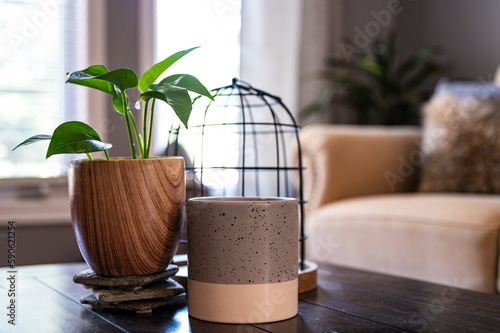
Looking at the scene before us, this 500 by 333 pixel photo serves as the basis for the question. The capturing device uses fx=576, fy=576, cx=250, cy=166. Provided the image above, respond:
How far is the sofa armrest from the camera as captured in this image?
1.86 m

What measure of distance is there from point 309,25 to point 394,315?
7.38 feet

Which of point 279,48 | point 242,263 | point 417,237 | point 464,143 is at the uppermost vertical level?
point 279,48

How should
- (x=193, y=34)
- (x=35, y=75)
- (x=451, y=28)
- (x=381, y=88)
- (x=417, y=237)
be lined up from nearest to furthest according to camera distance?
(x=417, y=237)
(x=35, y=75)
(x=193, y=34)
(x=381, y=88)
(x=451, y=28)

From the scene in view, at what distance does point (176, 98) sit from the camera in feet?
2.28

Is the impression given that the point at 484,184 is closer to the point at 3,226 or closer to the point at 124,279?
the point at 124,279

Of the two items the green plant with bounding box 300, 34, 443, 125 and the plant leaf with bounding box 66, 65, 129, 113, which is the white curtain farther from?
the plant leaf with bounding box 66, 65, 129, 113

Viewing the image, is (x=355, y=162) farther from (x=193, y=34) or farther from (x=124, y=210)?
(x=124, y=210)

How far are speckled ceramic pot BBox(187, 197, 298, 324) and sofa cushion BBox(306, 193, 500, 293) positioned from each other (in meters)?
0.75

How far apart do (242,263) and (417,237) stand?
942 mm

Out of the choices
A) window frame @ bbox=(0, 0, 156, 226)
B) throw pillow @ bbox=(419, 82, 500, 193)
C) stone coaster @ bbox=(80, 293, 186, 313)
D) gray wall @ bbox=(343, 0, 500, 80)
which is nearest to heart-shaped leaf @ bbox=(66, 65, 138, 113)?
stone coaster @ bbox=(80, 293, 186, 313)

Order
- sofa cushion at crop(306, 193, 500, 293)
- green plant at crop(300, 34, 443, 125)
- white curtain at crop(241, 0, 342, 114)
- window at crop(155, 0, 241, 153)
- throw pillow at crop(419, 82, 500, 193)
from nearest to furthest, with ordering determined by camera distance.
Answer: sofa cushion at crop(306, 193, 500, 293) → throw pillow at crop(419, 82, 500, 193) → window at crop(155, 0, 241, 153) → white curtain at crop(241, 0, 342, 114) → green plant at crop(300, 34, 443, 125)

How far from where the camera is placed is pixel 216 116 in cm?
246

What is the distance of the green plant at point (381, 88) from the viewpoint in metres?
2.73

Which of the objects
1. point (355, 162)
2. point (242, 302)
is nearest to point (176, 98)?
point (242, 302)
